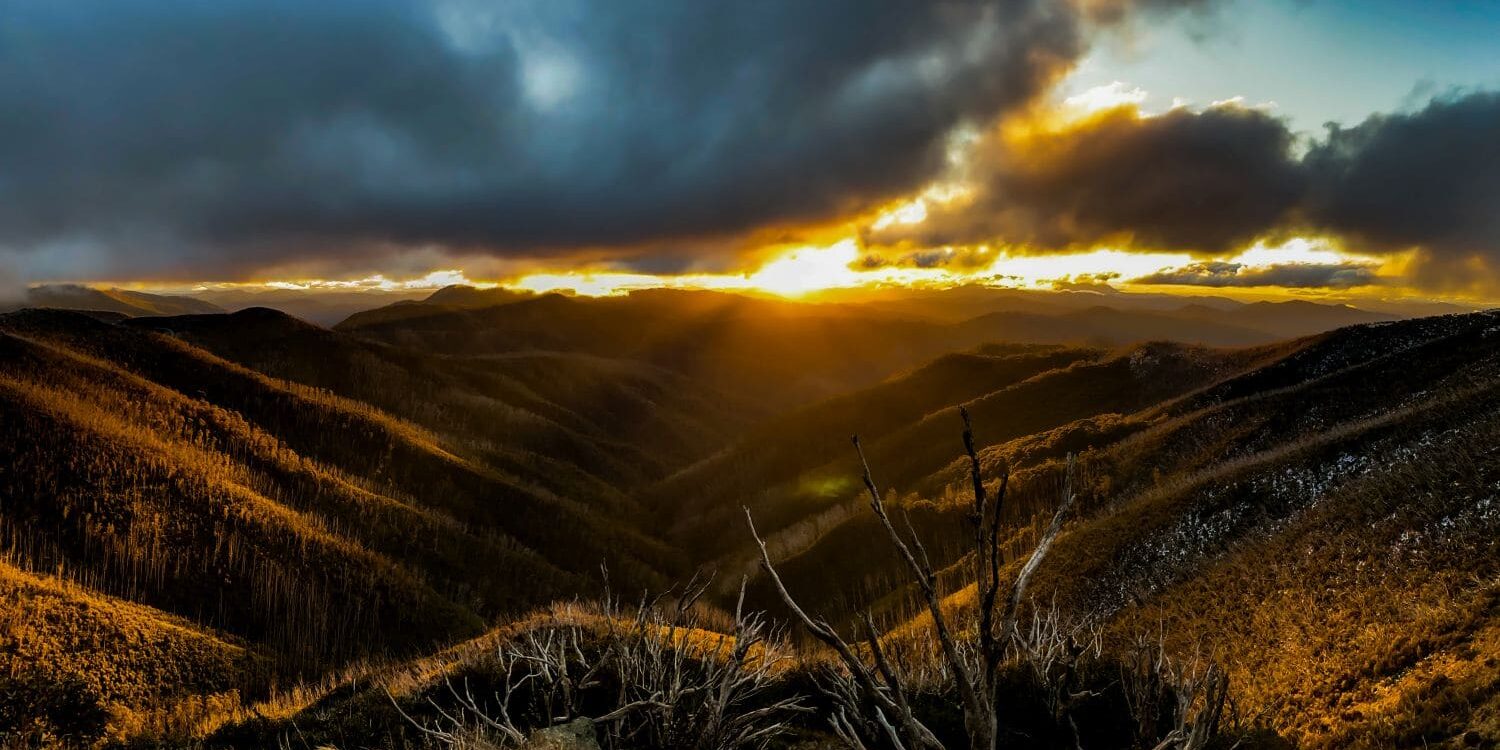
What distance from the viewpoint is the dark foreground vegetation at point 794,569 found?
7.21 m

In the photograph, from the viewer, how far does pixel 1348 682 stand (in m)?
9.97

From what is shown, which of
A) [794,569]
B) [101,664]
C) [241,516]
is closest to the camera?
[101,664]

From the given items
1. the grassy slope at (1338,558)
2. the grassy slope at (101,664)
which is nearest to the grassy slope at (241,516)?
the grassy slope at (101,664)

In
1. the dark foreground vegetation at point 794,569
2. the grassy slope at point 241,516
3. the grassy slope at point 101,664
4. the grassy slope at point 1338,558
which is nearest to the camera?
the dark foreground vegetation at point 794,569

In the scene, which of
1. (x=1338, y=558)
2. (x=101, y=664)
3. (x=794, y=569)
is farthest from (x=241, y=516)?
(x=1338, y=558)

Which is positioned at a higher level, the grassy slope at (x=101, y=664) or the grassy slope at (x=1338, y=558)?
the grassy slope at (x=1338, y=558)

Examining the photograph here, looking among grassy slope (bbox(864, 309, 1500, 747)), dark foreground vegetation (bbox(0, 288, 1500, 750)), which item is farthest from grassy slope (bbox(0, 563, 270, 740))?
grassy slope (bbox(864, 309, 1500, 747))

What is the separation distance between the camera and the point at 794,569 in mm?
43719

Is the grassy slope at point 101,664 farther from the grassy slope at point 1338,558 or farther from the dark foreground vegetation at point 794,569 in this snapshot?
the grassy slope at point 1338,558

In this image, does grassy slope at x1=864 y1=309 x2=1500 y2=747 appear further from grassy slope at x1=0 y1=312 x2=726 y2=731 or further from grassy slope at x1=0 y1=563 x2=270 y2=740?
grassy slope at x1=0 y1=312 x2=726 y2=731

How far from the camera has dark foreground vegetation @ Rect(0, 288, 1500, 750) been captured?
7.21m

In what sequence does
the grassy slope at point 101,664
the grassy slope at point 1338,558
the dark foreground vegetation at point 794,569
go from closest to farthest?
the dark foreground vegetation at point 794,569, the grassy slope at point 1338,558, the grassy slope at point 101,664

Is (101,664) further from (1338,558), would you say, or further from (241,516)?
(1338,558)

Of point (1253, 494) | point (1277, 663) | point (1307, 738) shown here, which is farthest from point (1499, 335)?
point (1307, 738)
